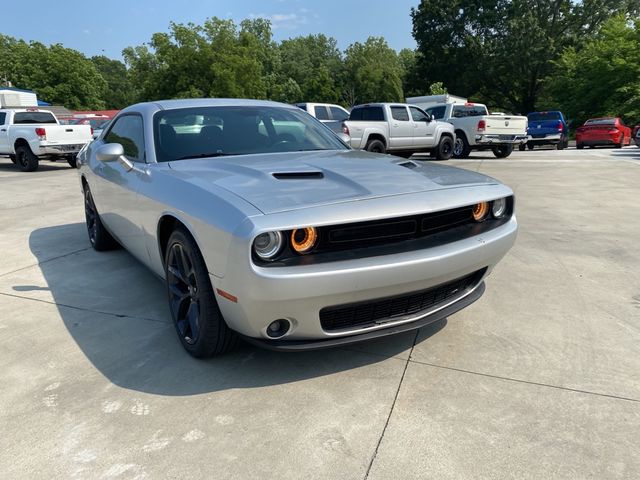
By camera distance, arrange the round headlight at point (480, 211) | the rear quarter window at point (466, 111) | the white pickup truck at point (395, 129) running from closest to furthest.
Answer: the round headlight at point (480, 211)
the white pickup truck at point (395, 129)
the rear quarter window at point (466, 111)

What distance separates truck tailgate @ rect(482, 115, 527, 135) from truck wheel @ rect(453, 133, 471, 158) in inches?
35.5

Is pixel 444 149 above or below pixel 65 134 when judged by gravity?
below

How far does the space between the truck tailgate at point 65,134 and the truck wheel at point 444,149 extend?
10215 millimetres

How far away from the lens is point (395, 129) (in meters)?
13.2

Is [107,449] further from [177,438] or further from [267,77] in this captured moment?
[267,77]

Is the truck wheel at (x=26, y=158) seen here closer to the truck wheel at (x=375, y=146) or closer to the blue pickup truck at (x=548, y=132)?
the truck wheel at (x=375, y=146)

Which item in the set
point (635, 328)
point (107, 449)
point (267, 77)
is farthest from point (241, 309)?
point (267, 77)

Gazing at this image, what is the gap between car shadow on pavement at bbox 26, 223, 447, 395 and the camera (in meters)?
2.58

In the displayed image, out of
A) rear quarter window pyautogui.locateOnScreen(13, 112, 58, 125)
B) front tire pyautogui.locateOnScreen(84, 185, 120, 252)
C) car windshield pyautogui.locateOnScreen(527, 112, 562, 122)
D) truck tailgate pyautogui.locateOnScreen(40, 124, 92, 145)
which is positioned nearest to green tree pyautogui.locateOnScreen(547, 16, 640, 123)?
car windshield pyautogui.locateOnScreen(527, 112, 562, 122)

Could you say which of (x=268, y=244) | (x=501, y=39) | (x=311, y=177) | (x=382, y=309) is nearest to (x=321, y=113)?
(x=311, y=177)

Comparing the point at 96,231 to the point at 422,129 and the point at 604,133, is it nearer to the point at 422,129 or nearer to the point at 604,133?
the point at 422,129

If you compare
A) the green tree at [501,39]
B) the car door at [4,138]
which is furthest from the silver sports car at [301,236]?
the green tree at [501,39]

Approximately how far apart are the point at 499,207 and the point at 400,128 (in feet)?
35.3

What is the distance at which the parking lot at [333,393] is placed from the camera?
1.97 m
